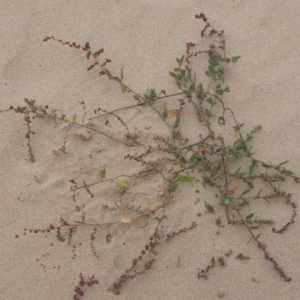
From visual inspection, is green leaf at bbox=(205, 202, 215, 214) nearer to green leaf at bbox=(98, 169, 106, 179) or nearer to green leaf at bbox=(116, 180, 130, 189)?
green leaf at bbox=(116, 180, 130, 189)

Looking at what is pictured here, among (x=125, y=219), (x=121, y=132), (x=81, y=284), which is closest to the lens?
(x=81, y=284)

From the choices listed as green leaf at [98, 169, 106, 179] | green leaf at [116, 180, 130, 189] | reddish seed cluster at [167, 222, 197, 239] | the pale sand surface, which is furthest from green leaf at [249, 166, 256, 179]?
green leaf at [98, 169, 106, 179]

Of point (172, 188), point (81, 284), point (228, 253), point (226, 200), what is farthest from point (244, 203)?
point (81, 284)

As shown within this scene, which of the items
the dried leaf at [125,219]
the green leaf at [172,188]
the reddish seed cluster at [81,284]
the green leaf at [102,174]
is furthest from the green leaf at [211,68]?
the reddish seed cluster at [81,284]

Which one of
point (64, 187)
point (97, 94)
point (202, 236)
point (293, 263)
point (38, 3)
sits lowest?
point (293, 263)

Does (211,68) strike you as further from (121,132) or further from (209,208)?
(209,208)

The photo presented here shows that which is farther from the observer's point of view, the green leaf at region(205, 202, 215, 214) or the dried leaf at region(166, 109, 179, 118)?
the dried leaf at region(166, 109, 179, 118)

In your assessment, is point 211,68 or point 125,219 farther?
point 211,68

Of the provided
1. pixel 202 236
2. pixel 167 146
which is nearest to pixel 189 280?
pixel 202 236

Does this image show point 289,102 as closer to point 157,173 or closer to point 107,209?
point 157,173
